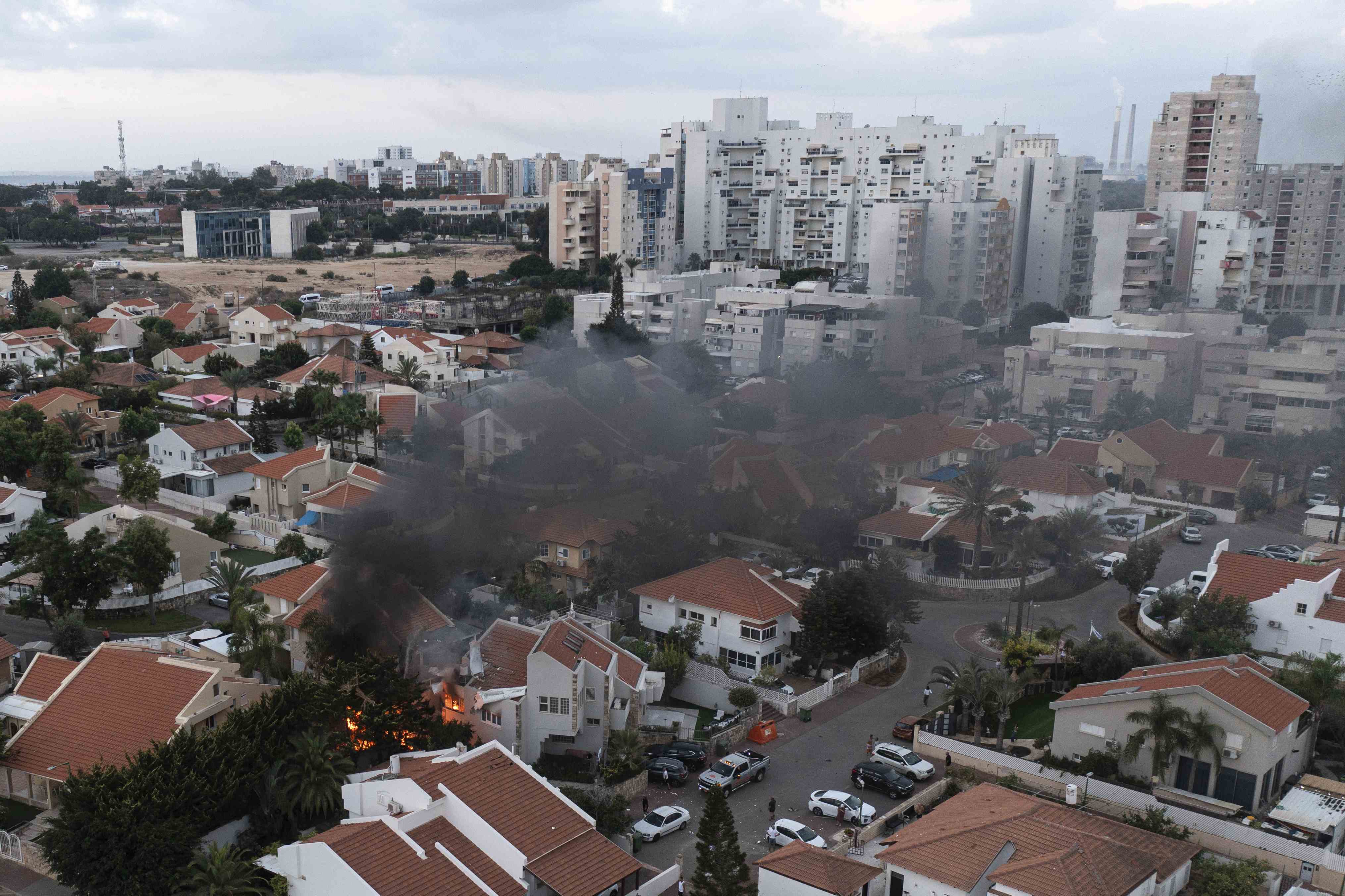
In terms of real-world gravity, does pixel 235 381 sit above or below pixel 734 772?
above

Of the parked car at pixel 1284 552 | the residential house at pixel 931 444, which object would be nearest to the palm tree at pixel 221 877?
the residential house at pixel 931 444

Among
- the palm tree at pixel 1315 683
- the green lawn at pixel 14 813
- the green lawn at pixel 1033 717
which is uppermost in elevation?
the palm tree at pixel 1315 683

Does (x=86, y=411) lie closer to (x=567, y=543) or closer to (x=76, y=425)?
(x=76, y=425)

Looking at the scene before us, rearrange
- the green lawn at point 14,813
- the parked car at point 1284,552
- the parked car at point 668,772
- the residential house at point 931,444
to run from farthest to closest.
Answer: the residential house at point 931,444 < the parked car at point 1284,552 < the parked car at point 668,772 < the green lawn at point 14,813

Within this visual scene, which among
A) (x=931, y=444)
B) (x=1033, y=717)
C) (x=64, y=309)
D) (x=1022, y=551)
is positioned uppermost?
(x=64, y=309)

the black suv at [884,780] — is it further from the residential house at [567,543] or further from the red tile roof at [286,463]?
the red tile roof at [286,463]

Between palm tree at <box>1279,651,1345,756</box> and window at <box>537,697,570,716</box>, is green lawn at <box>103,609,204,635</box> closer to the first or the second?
window at <box>537,697,570,716</box>

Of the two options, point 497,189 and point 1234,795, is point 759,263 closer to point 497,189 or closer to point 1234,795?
point 1234,795

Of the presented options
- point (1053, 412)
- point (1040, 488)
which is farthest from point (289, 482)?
point (1053, 412)
